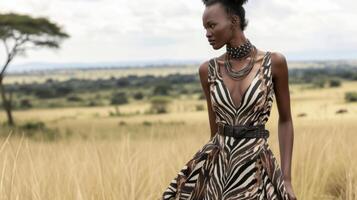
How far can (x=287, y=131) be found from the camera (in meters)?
2.61

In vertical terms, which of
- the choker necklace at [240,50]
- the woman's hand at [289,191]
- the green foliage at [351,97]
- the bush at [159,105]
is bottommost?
the green foliage at [351,97]

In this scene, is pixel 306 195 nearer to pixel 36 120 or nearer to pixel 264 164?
pixel 264 164

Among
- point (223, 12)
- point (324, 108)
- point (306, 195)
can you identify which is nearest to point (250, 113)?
point (223, 12)

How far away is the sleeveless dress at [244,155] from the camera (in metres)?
2.49

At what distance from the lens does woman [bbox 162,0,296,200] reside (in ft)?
8.17

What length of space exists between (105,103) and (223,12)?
49561mm

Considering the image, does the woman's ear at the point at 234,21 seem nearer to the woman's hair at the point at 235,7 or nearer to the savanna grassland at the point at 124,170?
the woman's hair at the point at 235,7

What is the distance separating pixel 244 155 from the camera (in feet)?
8.17

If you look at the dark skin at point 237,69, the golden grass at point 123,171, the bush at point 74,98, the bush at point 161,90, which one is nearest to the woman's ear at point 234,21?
the dark skin at point 237,69

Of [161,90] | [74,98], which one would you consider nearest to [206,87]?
[74,98]

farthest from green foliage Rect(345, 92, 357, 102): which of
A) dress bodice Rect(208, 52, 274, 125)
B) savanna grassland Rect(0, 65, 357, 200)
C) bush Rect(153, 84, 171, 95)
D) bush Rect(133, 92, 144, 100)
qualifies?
dress bodice Rect(208, 52, 274, 125)

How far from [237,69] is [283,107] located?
0.24 m

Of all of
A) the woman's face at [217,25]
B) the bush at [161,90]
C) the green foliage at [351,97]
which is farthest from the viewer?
the bush at [161,90]

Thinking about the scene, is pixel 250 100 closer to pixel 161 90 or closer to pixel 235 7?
pixel 235 7
